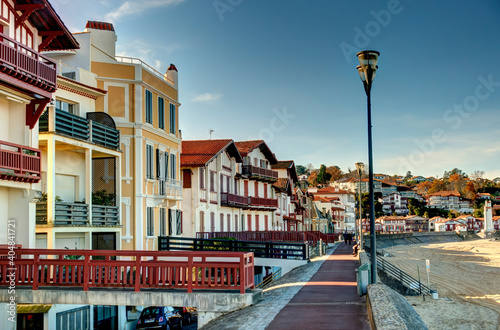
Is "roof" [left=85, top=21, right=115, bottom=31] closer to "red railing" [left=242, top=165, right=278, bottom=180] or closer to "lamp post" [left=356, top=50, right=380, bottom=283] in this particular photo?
"lamp post" [left=356, top=50, right=380, bottom=283]

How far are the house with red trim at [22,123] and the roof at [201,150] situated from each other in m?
21.1

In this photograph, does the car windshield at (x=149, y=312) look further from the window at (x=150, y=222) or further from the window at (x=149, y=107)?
the window at (x=149, y=107)

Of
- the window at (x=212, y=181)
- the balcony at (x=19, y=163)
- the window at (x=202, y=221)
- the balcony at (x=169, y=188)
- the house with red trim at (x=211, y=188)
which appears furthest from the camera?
the window at (x=212, y=181)

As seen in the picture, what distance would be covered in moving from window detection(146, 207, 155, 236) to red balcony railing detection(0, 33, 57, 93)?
37.9 feet

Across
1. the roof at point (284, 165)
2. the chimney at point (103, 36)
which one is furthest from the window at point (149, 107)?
the roof at point (284, 165)

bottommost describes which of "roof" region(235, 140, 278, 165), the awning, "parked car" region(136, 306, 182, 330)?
"parked car" region(136, 306, 182, 330)

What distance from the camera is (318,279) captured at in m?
21.7

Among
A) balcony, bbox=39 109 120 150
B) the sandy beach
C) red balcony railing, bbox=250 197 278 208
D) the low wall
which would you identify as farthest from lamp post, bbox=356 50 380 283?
red balcony railing, bbox=250 197 278 208

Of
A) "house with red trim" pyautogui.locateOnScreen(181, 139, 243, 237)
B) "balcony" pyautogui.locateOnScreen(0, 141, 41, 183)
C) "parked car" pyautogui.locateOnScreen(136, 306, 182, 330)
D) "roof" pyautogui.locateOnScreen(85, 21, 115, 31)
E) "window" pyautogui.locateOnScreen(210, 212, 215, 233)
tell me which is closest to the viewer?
"balcony" pyautogui.locateOnScreen(0, 141, 41, 183)

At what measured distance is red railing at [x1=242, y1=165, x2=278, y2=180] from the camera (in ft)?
165

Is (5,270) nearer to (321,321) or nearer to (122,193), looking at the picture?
(321,321)

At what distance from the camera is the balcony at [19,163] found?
16094 millimetres

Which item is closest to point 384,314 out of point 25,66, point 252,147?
point 25,66

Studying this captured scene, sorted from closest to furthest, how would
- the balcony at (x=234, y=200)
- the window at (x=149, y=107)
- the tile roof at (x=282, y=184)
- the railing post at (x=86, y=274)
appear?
the railing post at (x=86, y=274) < the window at (x=149, y=107) < the balcony at (x=234, y=200) < the tile roof at (x=282, y=184)
